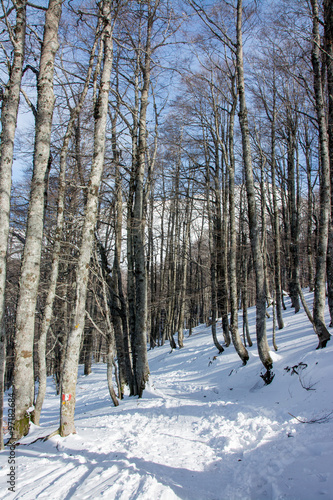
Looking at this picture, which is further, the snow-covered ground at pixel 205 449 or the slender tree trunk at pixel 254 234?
the slender tree trunk at pixel 254 234

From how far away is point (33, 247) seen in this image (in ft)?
17.1

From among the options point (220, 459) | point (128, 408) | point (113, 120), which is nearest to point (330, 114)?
point (113, 120)

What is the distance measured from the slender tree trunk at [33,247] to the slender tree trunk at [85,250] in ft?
2.31

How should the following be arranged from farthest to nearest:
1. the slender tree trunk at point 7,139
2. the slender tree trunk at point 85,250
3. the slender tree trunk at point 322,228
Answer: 1. the slender tree trunk at point 322,228
2. the slender tree trunk at point 7,139
3. the slender tree trunk at point 85,250

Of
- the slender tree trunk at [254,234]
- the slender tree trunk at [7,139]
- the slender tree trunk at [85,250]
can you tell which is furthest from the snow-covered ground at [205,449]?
the slender tree trunk at [7,139]

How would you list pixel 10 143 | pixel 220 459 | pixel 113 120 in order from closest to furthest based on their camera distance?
1. pixel 220 459
2. pixel 10 143
3. pixel 113 120

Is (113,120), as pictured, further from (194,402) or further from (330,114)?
(194,402)

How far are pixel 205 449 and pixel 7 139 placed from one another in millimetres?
6198

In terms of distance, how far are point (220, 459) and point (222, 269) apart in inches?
431

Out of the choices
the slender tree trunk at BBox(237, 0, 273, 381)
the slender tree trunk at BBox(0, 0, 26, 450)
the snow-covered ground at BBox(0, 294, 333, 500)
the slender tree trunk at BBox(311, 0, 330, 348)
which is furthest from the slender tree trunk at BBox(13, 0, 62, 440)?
the slender tree trunk at BBox(311, 0, 330, 348)

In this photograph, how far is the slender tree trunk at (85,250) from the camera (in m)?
4.71

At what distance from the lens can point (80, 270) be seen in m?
5.12

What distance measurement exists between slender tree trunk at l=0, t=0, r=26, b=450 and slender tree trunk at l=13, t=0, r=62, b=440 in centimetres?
43

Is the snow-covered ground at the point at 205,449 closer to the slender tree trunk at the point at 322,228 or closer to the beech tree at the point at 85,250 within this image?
the beech tree at the point at 85,250
